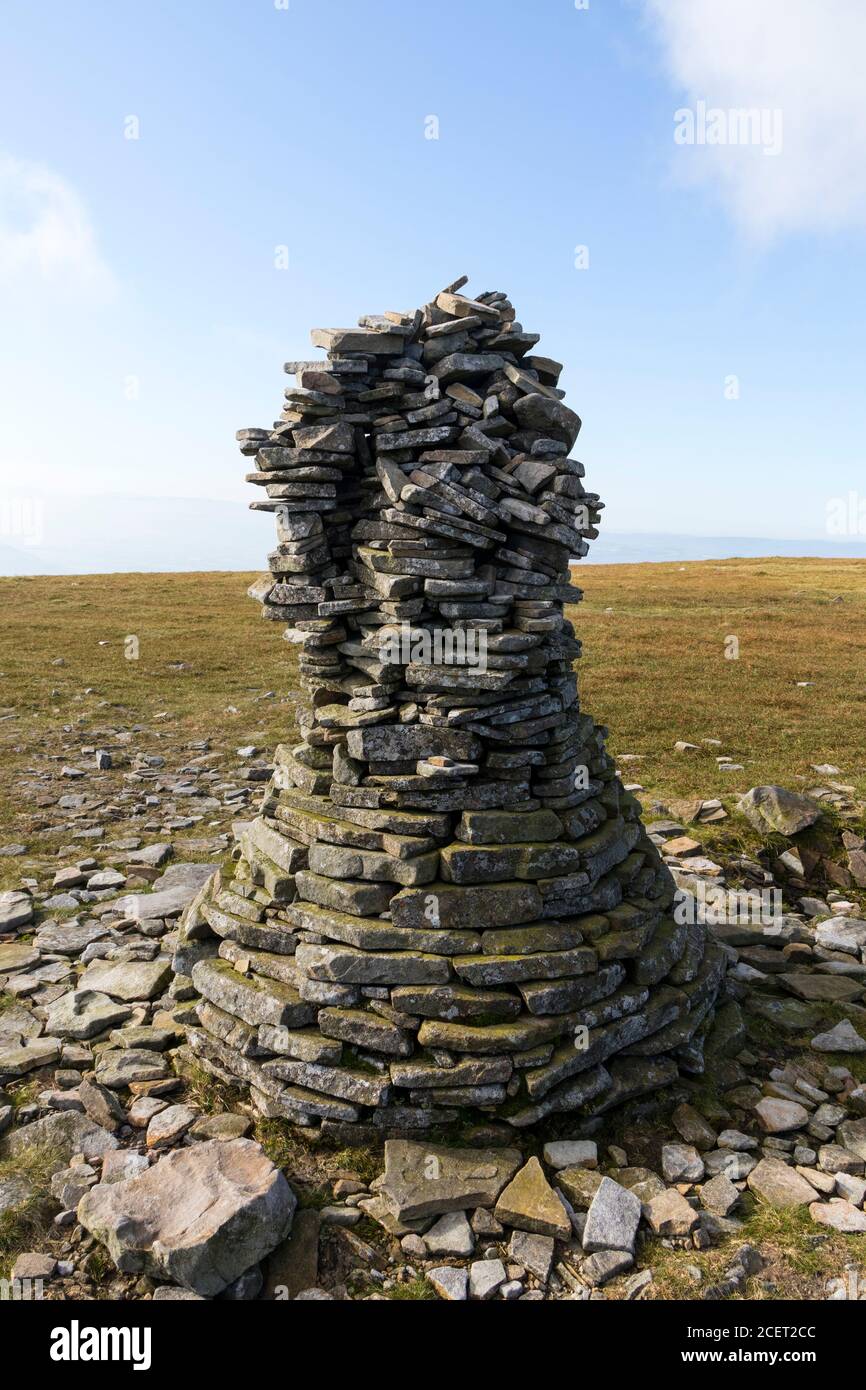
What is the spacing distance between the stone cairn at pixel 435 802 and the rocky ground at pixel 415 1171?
40cm

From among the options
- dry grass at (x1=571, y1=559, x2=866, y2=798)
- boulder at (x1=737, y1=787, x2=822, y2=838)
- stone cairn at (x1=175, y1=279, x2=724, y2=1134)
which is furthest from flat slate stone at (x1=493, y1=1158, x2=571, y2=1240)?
dry grass at (x1=571, y1=559, x2=866, y2=798)

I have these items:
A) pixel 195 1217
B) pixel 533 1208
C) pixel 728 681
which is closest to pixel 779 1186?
pixel 533 1208

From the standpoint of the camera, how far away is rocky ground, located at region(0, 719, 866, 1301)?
20.9 feet

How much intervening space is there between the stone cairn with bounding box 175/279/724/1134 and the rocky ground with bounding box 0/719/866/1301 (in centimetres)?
40

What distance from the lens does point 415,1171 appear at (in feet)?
23.6

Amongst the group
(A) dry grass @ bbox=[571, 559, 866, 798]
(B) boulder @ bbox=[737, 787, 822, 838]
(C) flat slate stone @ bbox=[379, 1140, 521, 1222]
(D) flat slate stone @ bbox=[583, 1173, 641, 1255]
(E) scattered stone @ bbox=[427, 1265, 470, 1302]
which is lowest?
(E) scattered stone @ bbox=[427, 1265, 470, 1302]

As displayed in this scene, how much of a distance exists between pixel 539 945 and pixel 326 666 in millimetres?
3550

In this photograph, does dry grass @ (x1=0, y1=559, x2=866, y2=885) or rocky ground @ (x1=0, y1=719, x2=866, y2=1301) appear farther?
dry grass @ (x1=0, y1=559, x2=866, y2=885)

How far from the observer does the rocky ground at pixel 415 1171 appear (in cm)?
637

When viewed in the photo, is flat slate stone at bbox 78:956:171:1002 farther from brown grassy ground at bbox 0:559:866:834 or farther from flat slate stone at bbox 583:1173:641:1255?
brown grassy ground at bbox 0:559:866:834

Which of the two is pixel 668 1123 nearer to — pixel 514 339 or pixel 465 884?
pixel 465 884

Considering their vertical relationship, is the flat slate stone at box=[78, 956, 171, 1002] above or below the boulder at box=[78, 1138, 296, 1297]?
above

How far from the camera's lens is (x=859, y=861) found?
14383 millimetres

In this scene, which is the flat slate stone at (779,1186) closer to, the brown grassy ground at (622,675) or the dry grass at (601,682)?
the dry grass at (601,682)
